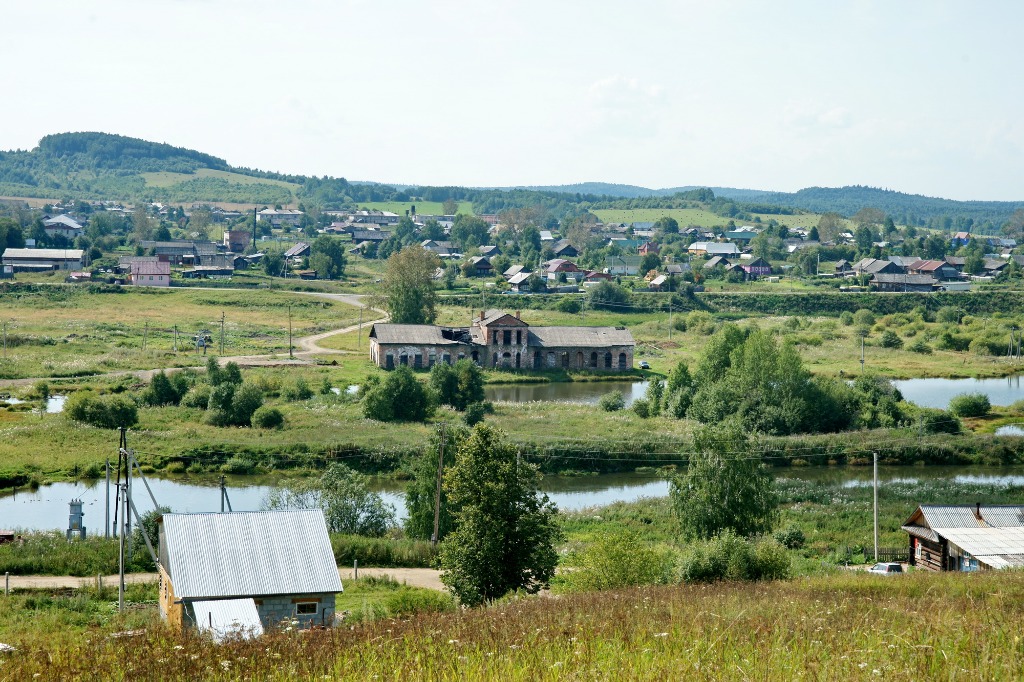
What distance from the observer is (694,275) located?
87750 mm

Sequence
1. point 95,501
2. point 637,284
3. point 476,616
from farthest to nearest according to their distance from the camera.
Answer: point 637,284 → point 95,501 → point 476,616

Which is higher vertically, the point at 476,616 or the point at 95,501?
the point at 476,616

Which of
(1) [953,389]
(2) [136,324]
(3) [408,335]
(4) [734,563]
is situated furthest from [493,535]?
(2) [136,324]

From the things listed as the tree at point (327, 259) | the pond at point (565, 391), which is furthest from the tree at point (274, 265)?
the pond at point (565, 391)

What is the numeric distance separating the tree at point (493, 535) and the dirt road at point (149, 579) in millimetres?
2984

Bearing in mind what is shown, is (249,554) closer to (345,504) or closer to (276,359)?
(345,504)

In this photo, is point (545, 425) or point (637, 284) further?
point (637, 284)

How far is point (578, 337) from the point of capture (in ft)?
179

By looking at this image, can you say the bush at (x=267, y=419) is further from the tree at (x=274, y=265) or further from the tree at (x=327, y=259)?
the tree at (x=327, y=259)

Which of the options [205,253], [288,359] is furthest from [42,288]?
[288,359]

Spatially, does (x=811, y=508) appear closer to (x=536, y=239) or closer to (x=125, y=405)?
(x=125, y=405)

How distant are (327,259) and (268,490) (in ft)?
208

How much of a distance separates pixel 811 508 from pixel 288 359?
30.2 metres

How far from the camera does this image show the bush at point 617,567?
17094 millimetres
